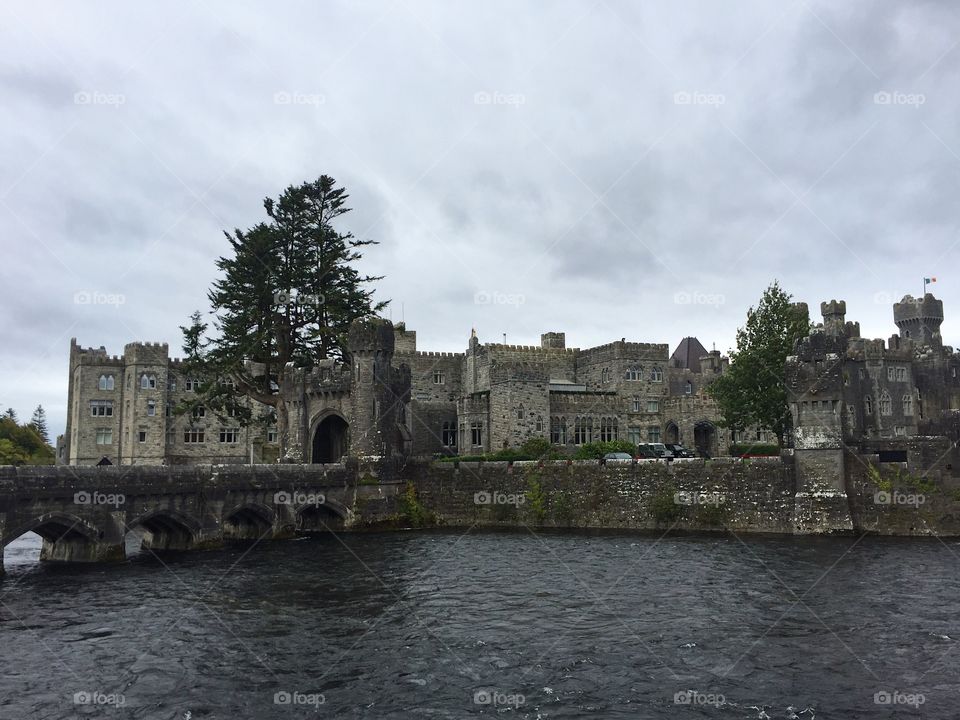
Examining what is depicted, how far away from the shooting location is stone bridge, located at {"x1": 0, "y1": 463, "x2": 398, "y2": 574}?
2902 cm

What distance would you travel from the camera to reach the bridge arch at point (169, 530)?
34750 mm

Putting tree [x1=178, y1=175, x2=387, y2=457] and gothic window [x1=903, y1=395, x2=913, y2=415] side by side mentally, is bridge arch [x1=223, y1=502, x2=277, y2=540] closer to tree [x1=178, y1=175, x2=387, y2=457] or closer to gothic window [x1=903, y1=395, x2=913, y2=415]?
tree [x1=178, y1=175, x2=387, y2=457]

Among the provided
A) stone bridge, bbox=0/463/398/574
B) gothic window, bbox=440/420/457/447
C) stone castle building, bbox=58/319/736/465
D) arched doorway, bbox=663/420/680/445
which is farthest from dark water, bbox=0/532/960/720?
gothic window, bbox=440/420/457/447

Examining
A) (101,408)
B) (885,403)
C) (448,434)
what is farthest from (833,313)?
(101,408)

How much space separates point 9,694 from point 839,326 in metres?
60.3

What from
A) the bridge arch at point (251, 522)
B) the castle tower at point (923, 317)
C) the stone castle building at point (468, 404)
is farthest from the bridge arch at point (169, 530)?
the castle tower at point (923, 317)

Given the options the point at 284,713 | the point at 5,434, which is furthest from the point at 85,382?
the point at 284,713

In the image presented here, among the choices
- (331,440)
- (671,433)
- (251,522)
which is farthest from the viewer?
(671,433)

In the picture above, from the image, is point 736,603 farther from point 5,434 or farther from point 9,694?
point 5,434

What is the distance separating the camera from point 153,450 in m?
67.5

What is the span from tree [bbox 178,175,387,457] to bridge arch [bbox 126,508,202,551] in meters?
11.4

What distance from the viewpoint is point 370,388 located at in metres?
46.3

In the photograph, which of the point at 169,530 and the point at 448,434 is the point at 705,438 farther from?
the point at 169,530

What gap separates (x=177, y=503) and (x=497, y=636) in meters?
19.8
